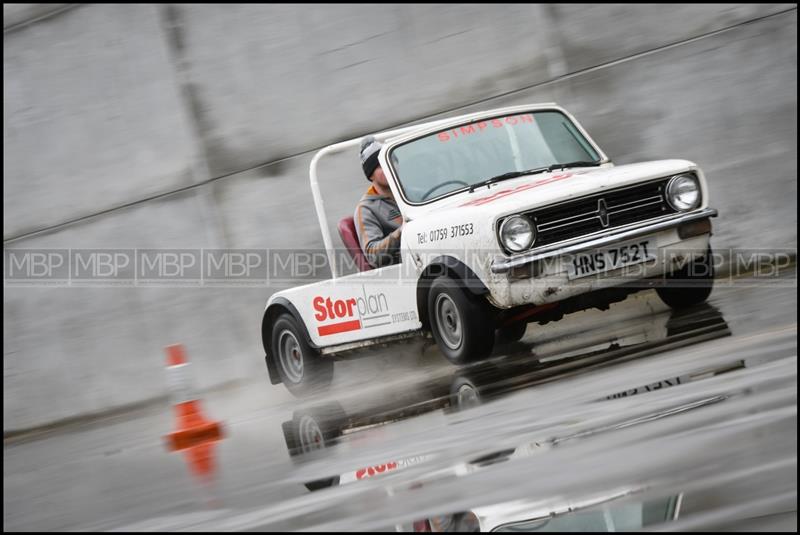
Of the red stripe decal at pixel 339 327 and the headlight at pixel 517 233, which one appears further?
the red stripe decal at pixel 339 327

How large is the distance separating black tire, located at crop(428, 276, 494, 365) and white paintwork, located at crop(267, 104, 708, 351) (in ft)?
0.50

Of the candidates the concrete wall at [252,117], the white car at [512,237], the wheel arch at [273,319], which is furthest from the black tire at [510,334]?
the concrete wall at [252,117]

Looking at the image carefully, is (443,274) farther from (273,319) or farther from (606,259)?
(273,319)

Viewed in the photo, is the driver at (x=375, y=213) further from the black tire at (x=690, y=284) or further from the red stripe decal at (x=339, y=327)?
the black tire at (x=690, y=284)

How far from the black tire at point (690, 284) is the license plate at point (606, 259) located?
1.78 ft

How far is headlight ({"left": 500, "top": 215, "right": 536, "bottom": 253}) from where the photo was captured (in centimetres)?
652

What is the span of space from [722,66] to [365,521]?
866 centimetres

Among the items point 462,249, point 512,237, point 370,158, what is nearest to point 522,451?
point 512,237

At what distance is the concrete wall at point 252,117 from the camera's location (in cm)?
1055

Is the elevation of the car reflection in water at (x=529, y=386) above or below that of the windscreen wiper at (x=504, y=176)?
below

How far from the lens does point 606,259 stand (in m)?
6.61

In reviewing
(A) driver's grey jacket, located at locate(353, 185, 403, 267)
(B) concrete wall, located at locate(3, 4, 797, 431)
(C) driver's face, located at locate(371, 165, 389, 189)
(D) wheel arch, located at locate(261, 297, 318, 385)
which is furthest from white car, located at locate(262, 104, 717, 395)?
(B) concrete wall, located at locate(3, 4, 797, 431)

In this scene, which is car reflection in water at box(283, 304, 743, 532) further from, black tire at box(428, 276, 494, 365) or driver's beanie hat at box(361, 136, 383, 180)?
A: driver's beanie hat at box(361, 136, 383, 180)

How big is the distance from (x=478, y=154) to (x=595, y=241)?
157 cm
